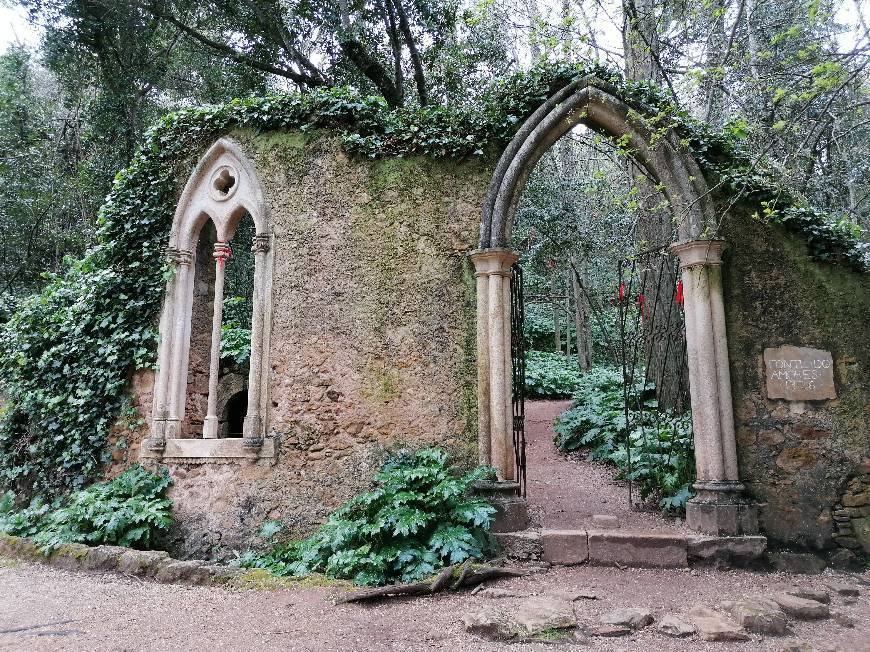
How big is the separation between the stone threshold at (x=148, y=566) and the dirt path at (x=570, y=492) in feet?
8.04

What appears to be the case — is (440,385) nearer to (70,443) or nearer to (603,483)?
(603,483)

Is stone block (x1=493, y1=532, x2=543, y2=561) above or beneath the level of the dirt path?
beneath

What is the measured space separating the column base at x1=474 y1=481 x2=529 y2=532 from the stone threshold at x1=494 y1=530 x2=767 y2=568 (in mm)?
160

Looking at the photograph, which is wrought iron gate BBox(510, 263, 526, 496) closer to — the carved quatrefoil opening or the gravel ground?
the gravel ground

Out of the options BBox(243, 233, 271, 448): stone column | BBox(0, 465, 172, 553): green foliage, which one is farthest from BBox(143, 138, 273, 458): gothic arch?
BBox(0, 465, 172, 553): green foliage

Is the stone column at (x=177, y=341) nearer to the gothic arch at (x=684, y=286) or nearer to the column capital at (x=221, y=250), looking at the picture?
the column capital at (x=221, y=250)

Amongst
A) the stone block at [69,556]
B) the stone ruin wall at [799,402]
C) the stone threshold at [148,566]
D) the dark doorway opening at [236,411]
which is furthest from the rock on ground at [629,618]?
the dark doorway opening at [236,411]

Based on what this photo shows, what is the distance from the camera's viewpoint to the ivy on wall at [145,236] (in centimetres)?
536

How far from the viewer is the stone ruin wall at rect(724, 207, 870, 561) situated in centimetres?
467

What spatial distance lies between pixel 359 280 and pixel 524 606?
3.18 metres

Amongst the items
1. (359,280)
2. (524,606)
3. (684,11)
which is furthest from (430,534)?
(684,11)

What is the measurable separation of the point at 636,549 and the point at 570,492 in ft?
7.22

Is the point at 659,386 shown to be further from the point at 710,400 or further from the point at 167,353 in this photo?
the point at 167,353

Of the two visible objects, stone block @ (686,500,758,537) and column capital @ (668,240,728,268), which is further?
column capital @ (668,240,728,268)
